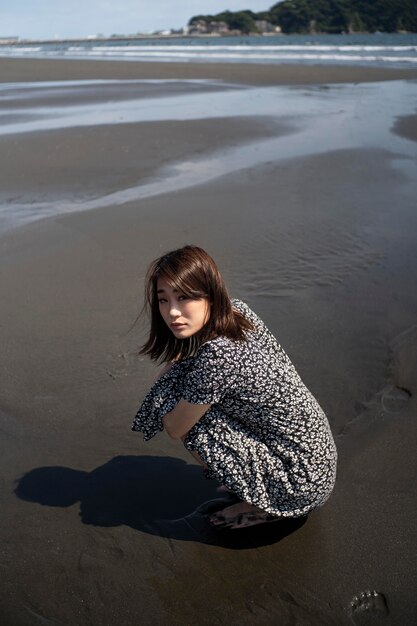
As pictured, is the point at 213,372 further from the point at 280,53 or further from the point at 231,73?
the point at 280,53

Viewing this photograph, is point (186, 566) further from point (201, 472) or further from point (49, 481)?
A: point (49, 481)

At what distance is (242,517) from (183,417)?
0.52 meters

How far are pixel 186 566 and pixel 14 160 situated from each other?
7.08 meters

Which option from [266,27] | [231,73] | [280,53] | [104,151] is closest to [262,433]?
[104,151]

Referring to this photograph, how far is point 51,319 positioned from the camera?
4059 millimetres

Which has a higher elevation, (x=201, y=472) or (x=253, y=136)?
(x=253, y=136)

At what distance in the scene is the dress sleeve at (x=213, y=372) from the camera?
2098 mm

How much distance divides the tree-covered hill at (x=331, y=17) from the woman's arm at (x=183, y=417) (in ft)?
249

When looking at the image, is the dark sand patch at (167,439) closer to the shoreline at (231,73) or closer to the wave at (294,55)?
the shoreline at (231,73)

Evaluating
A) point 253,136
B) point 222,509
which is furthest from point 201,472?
point 253,136

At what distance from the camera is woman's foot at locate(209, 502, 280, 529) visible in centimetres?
244

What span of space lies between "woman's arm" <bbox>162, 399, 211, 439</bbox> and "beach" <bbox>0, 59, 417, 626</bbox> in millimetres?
477

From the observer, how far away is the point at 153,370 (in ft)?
11.6

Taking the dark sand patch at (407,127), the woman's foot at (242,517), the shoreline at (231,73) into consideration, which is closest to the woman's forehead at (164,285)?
the woman's foot at (242,517)
